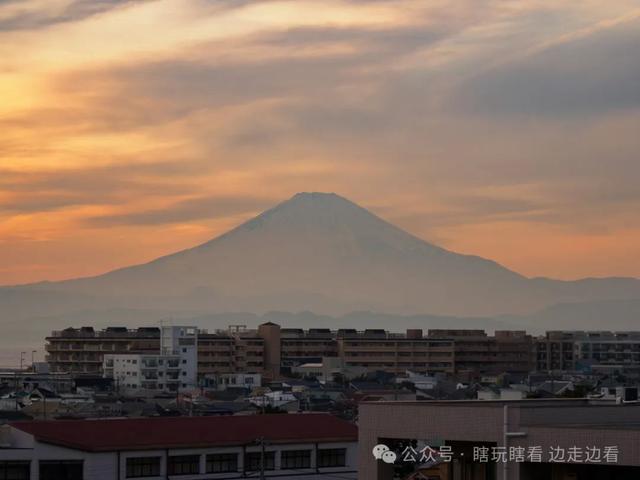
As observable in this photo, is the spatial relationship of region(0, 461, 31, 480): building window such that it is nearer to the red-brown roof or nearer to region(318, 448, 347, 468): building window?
the red-brown roof

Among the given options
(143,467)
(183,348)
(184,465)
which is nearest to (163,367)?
(183,348)

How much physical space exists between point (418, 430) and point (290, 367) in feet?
355

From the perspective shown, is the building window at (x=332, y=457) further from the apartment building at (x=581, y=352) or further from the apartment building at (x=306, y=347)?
the apartment building at (x=581, y=352)

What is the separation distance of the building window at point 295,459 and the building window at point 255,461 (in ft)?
1.22

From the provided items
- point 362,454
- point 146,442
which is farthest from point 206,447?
point 362,454

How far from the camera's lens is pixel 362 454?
2500 centimetres

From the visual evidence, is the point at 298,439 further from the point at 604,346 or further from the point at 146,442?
the point at 604,346

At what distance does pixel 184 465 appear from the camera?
38.2 meters

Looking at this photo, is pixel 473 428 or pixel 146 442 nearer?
pixel 473 428

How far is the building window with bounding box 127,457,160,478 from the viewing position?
3722cm

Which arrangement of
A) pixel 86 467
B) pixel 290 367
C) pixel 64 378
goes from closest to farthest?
pixel 86 467, pixel 64 378, pixel 290 367

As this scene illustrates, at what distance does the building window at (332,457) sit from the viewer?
4050 centimetres

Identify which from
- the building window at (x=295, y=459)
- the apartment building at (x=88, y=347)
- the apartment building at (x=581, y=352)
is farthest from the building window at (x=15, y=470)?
the apartment building at (x=581, y=352)

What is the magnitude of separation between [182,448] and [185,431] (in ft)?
2.42
